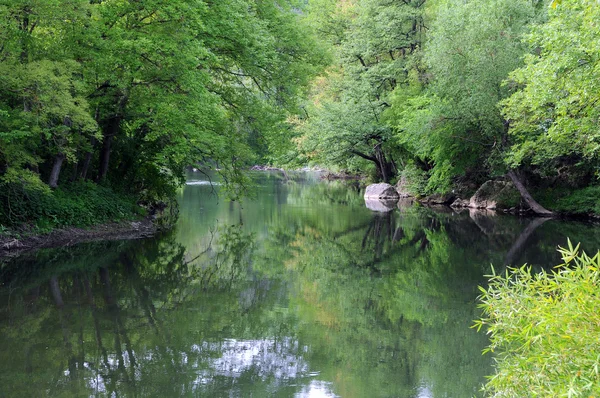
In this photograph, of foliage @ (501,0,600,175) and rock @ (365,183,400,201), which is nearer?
foliage @ (501,0,600,175)

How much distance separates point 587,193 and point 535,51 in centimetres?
595

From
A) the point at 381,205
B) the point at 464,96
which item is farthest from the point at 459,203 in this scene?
the point at 464,96

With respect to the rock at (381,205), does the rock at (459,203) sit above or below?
above

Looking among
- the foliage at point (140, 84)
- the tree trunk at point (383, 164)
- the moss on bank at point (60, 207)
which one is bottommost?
the moss on bank at point (60, 207)

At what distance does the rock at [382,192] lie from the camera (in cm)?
3250

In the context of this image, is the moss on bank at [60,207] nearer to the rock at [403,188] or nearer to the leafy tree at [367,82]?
the leafy tree at [367,82]

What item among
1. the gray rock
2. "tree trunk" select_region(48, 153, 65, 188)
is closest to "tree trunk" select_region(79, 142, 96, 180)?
"tree trunk" select_region(48, 153, 65, 188)

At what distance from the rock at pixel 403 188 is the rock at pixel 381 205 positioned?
1.65 meters

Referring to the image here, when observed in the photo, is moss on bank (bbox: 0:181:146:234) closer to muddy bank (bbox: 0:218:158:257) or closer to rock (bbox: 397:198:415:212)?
muddy bank (bbox: 0:218:158:257)

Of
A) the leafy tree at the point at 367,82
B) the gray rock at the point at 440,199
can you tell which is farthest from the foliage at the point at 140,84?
the gray rock at the point at 440,199

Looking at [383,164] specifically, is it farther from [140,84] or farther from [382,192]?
[140,84]

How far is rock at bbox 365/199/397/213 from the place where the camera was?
87.7 ft

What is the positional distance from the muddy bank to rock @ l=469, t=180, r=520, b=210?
52.5ft

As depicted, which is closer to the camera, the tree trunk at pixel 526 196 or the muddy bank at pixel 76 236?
the muddy bank at pixel 76 236
